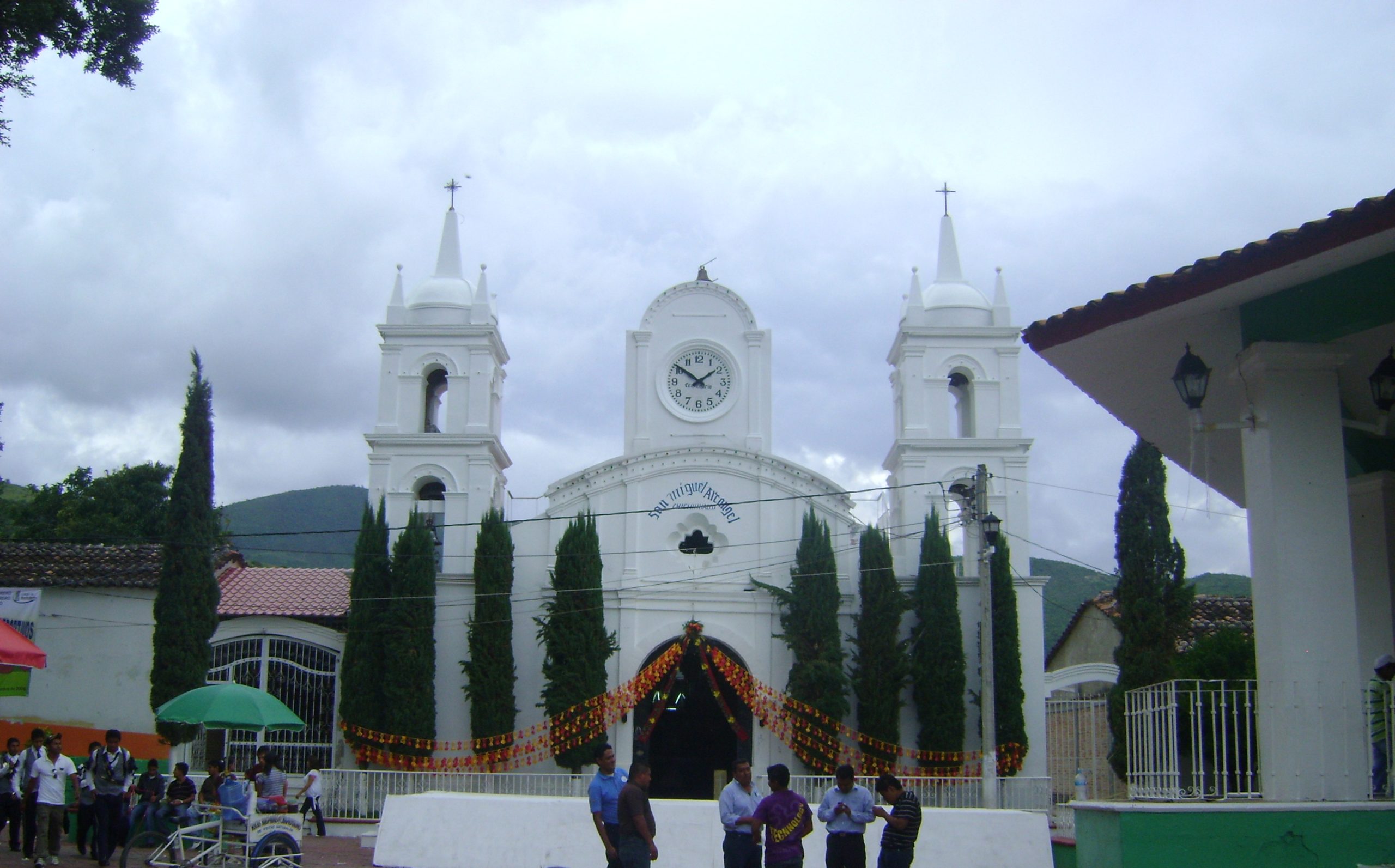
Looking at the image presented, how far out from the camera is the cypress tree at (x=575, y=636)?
91.5ft

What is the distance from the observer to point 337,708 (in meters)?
29.4

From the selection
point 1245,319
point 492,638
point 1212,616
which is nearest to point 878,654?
point 492,638

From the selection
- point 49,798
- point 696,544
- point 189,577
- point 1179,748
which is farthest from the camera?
point 696,544

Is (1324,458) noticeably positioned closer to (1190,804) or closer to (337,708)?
(1190,804)

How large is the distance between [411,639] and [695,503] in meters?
6.79

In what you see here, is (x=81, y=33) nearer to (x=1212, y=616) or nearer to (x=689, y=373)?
(x=689, y=373)

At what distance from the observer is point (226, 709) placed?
16609mm

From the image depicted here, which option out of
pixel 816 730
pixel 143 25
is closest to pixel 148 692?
pixel 816 730

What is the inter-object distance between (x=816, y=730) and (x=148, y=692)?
45.4 ft

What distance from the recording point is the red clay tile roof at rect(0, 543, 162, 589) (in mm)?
28969

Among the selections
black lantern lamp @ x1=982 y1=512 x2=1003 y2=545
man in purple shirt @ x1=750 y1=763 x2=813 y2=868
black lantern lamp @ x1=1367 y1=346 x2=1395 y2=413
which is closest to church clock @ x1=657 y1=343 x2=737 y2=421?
black lantern lamp @ x1=982 y1=512 x2=1003 y2=545

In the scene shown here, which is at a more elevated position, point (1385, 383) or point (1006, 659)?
point (1385, 383)

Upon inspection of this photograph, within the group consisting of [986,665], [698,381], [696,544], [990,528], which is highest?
[698,381]

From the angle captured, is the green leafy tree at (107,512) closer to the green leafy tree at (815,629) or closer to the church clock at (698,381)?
the church clock at (698,381)
